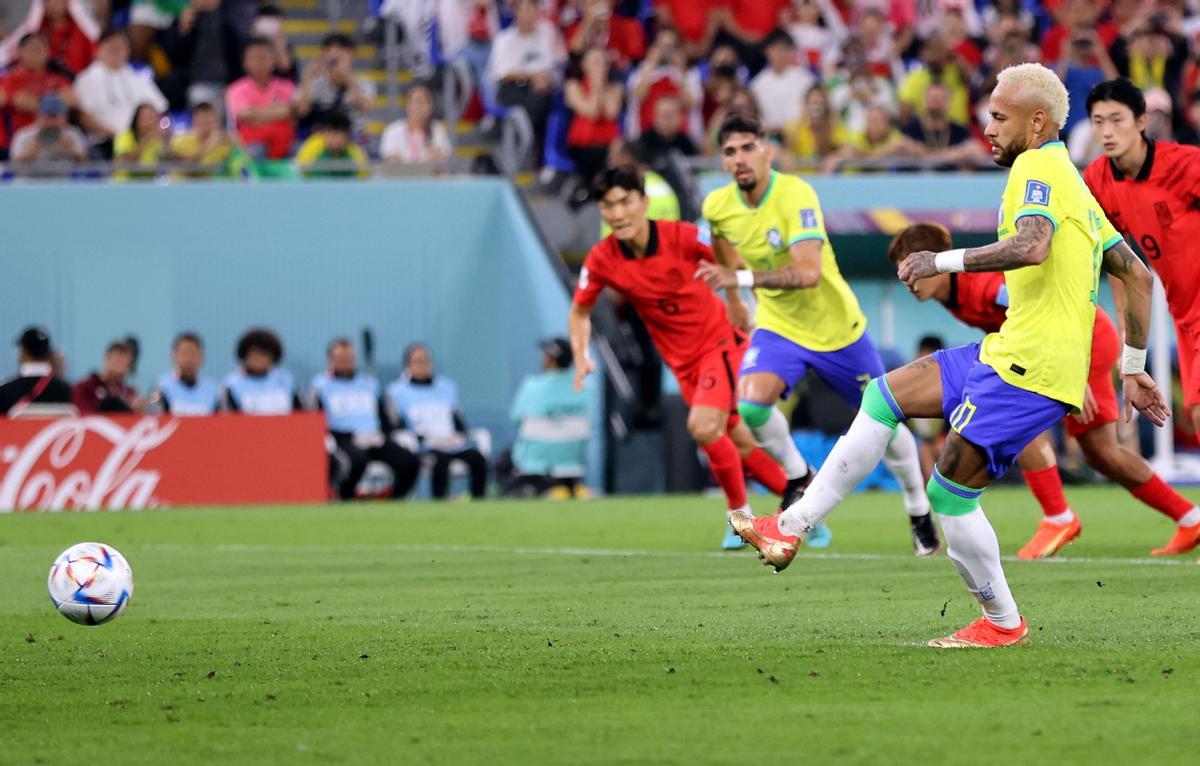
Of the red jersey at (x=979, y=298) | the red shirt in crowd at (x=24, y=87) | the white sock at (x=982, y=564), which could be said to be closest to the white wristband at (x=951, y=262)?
the white sock at (x=982, y=564)

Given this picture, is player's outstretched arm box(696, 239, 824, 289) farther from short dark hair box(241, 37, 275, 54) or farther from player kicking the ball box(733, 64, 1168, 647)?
short dark hair box(241, 37, 275, 54)

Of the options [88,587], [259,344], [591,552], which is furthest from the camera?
[259,344]

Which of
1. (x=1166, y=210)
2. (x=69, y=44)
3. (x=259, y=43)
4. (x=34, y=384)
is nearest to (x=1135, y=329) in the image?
(x=1166, y=210)

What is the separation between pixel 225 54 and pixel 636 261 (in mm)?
11213

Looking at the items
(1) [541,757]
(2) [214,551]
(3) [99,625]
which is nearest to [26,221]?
(2) [214,551]

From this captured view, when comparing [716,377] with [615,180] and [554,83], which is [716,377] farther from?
[554,83]

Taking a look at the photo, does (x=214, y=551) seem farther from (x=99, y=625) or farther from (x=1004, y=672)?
(x=1004, y=672)

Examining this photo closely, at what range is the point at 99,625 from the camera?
26.2 feet

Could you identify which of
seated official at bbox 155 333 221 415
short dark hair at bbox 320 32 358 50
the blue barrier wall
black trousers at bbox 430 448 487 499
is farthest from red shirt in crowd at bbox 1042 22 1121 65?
seated official at bbox 155 333 221 415

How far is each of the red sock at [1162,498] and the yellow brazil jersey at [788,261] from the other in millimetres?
1977

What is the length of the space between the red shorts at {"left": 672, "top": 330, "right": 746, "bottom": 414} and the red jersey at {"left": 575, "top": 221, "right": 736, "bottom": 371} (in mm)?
52

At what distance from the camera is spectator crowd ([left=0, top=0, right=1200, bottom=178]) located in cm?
2120

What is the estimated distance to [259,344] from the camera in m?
19.6

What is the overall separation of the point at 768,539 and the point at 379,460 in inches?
505
